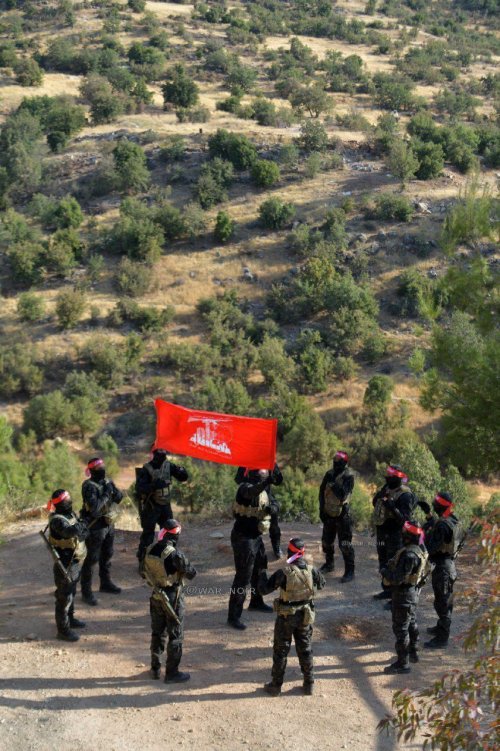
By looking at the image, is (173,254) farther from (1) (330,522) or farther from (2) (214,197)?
(1) (330,522)

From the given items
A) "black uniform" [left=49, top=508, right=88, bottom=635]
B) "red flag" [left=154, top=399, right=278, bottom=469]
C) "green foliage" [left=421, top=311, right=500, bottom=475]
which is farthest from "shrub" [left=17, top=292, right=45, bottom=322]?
"black uniform" [left=49, top=508, right=88, bottom=635]

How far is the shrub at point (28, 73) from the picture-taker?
44281mm

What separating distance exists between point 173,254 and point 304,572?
81.5 feet

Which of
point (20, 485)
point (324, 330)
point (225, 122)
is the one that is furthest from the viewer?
point (225, 122)

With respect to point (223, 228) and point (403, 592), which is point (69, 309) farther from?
point (403, 592)

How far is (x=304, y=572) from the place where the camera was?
279 inches

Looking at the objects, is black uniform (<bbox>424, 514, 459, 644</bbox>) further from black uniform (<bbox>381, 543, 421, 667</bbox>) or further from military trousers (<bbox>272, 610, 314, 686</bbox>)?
military trousers (<bbox>272, 610, 314, 686</bbox>)

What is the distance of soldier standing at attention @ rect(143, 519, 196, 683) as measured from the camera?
283 inches

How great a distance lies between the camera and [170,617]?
23.8 ft

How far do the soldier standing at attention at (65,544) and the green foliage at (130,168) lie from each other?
2717 cm

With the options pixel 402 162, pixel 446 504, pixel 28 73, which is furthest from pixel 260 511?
pixel 28 73

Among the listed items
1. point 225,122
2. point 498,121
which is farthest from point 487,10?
point 225,122

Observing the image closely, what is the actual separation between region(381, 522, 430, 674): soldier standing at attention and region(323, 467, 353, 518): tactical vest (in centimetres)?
194

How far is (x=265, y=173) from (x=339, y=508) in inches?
1023
